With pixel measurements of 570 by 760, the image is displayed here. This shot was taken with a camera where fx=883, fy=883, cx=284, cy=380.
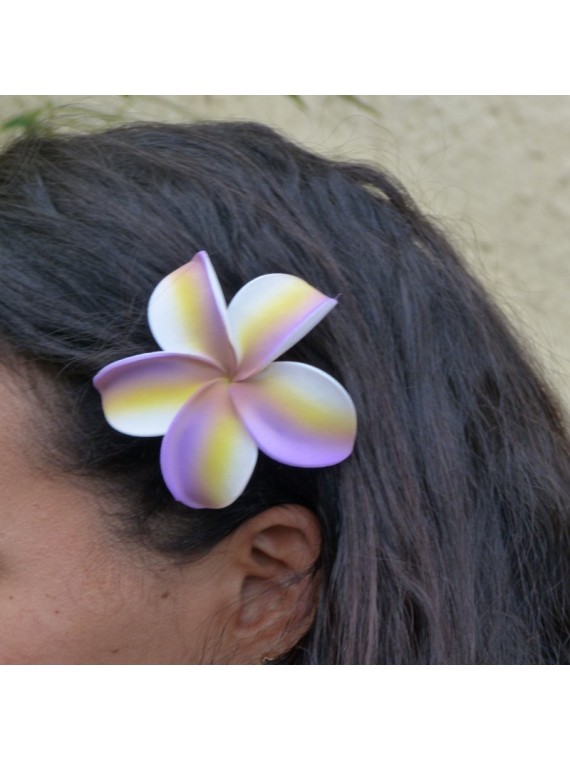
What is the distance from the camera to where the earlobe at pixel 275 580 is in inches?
35.0

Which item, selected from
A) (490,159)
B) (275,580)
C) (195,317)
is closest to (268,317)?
(195,317)

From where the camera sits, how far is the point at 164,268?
90cm

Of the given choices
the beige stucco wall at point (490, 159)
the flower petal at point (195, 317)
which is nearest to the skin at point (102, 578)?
the flower petal at point (195, 317)

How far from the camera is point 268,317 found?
84 cm

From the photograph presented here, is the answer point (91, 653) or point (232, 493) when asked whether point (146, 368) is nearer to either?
point (232, 493)

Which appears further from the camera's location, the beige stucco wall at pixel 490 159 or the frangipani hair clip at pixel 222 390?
the beige stucco wall at pixel 490 159

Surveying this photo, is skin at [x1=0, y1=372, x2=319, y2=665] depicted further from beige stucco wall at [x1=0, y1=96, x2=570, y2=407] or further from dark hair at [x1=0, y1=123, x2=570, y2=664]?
beige stucco wall at [x1=0, y1=96, x2=570, y2=407]

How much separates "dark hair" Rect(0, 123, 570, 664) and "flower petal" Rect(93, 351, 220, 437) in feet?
0.15

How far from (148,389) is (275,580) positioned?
0.25 metres

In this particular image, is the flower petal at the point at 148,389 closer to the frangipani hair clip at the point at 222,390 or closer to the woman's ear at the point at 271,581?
the frangipani hair clip at the point at 222,390

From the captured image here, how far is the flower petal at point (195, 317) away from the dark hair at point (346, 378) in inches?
1.8

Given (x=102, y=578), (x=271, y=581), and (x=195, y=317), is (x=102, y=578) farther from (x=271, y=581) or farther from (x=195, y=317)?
(x=195, y=317)

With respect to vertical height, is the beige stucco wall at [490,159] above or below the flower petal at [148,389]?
below

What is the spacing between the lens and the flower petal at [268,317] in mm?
830
